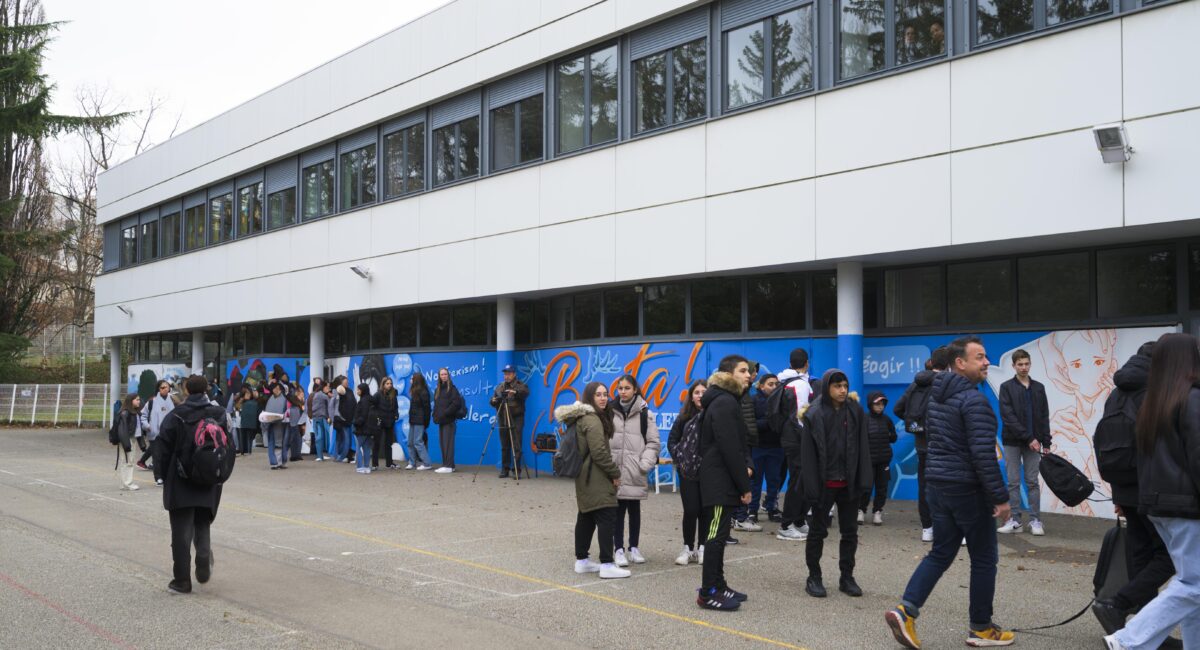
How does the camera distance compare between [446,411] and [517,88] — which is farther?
[517,88]

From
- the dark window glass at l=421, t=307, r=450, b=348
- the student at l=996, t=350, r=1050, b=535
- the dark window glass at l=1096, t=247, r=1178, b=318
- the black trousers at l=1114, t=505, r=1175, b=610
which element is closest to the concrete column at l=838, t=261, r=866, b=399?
the dark window glass at l=1096, t=247, r=1178, b=318

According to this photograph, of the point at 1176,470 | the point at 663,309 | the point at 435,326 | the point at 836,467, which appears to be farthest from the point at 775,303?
the point at 1176,470

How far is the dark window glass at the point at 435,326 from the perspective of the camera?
74.7ft

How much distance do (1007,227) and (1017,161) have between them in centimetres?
79

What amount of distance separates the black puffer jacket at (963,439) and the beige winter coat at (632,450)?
3.28m

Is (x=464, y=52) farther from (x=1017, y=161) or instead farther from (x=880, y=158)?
(x=1017, y=161)

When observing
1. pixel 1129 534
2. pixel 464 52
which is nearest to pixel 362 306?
pixel 464 52

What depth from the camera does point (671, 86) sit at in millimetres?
16859

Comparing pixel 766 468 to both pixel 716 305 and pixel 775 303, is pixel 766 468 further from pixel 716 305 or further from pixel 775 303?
pixel 716 305

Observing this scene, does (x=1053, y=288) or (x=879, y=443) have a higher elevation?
(x=1053, y=288)

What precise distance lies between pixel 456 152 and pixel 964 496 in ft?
55.0

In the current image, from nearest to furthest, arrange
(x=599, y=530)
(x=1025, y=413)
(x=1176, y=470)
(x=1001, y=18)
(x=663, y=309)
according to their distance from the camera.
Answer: (x=1176, y=470), (x=599, y=530), (x=1025, y=413), (x=1001, y=18), (x=663, y=309)

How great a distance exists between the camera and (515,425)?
1853cm

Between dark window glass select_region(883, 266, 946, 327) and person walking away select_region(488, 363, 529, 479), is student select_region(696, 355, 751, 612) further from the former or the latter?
person walking away select_region(488, 363, 529, 479)
